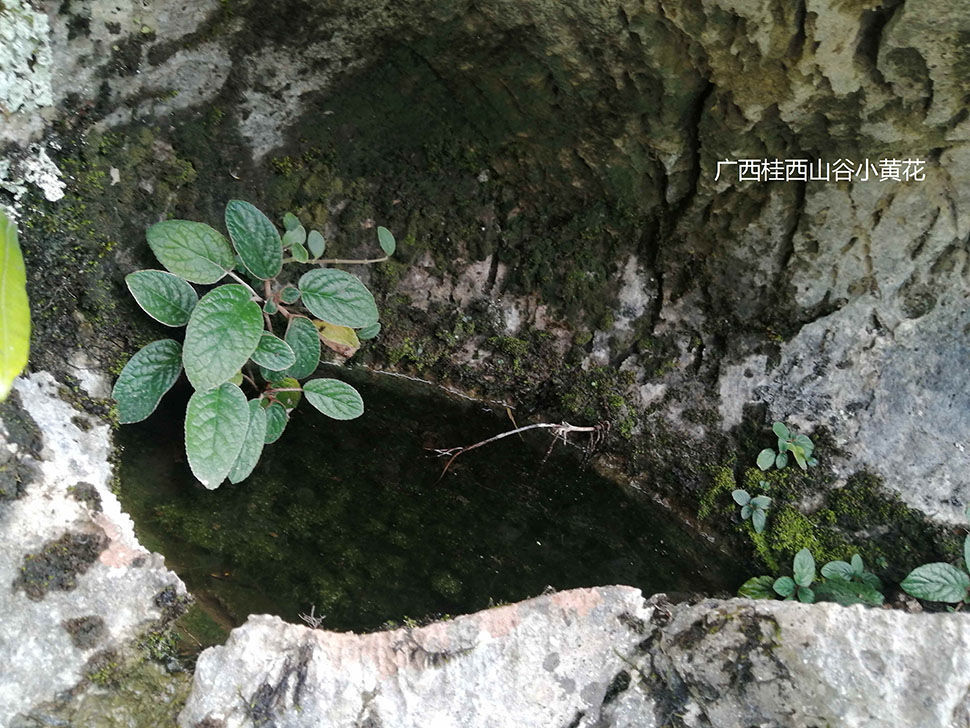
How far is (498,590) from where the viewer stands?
1.99m

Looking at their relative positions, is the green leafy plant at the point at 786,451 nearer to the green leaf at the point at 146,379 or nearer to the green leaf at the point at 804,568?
the green leaf at the point at 804,568

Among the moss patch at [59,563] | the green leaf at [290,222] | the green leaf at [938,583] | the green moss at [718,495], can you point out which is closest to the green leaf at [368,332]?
the green leaf at [290,222]

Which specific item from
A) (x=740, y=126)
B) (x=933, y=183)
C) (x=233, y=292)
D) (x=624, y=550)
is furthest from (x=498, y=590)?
(x=933, y=183)

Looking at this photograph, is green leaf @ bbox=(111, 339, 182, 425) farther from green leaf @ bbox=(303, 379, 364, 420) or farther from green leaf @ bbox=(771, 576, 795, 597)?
green leaf @ bbox=(771, 576, 795, 597)

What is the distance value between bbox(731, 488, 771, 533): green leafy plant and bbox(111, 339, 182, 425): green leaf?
5.38 ft

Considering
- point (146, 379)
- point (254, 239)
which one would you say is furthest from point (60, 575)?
point (254, 239)

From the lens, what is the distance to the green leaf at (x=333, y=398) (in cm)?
211

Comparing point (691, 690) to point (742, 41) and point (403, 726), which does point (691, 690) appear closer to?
point (403, 726)

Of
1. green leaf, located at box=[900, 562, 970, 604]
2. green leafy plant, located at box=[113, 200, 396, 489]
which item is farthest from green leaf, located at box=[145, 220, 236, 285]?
green leaf, located at box=[900, 562, 970, 604]

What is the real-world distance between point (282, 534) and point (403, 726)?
67cm

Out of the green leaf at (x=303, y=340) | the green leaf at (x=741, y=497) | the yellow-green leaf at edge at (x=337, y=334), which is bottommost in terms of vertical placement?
the green leaf at (x=741, y=497)

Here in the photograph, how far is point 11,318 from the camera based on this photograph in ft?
3.05

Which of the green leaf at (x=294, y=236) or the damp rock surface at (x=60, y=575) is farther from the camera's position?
the green leaf at (x=294, y=236)

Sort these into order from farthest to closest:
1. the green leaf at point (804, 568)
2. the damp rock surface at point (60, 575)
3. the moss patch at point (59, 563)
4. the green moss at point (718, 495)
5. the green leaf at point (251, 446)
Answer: the green moss at point (718, 495)
the green leaf at point (804, 568)
the green leaf at point (251, 446)
the moss patch at point (59, 563)
the damp rock surface at point (60, 575)
